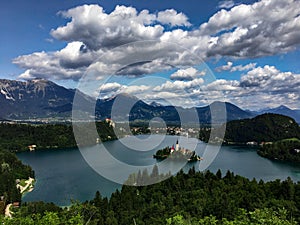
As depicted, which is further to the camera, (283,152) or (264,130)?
(264,130)

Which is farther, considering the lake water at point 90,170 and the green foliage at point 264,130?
Result: the green foliage at point 264,130

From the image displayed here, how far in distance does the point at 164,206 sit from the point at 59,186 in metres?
14.0

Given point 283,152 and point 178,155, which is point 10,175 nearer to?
point 178,155

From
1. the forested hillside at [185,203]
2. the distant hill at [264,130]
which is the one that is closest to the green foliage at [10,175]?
the forested hillside at [185,203]

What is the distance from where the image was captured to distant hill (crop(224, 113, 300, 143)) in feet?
221

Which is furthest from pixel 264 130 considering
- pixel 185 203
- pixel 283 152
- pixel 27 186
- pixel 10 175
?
pixel 10 175

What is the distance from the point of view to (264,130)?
70.6 meters

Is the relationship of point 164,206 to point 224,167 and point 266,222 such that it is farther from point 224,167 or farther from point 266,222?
point 224,167

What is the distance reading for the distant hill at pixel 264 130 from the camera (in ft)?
221

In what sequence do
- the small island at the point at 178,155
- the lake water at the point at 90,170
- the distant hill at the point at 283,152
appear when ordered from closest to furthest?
the lake water at the point at 90,170 < the small island at the point at 178,155 < the distant hill at the point at 283,152

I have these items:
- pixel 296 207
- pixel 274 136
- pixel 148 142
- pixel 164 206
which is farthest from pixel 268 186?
pixel 274 136

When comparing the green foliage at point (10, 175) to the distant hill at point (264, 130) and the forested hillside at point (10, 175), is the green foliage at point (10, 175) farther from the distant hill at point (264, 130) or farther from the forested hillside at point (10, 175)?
the distant hill at point (264, 130)

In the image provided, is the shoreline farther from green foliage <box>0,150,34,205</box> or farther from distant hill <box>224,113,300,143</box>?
distant hill <box>224,113,300,143</box>

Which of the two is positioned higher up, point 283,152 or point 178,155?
point 283,152
